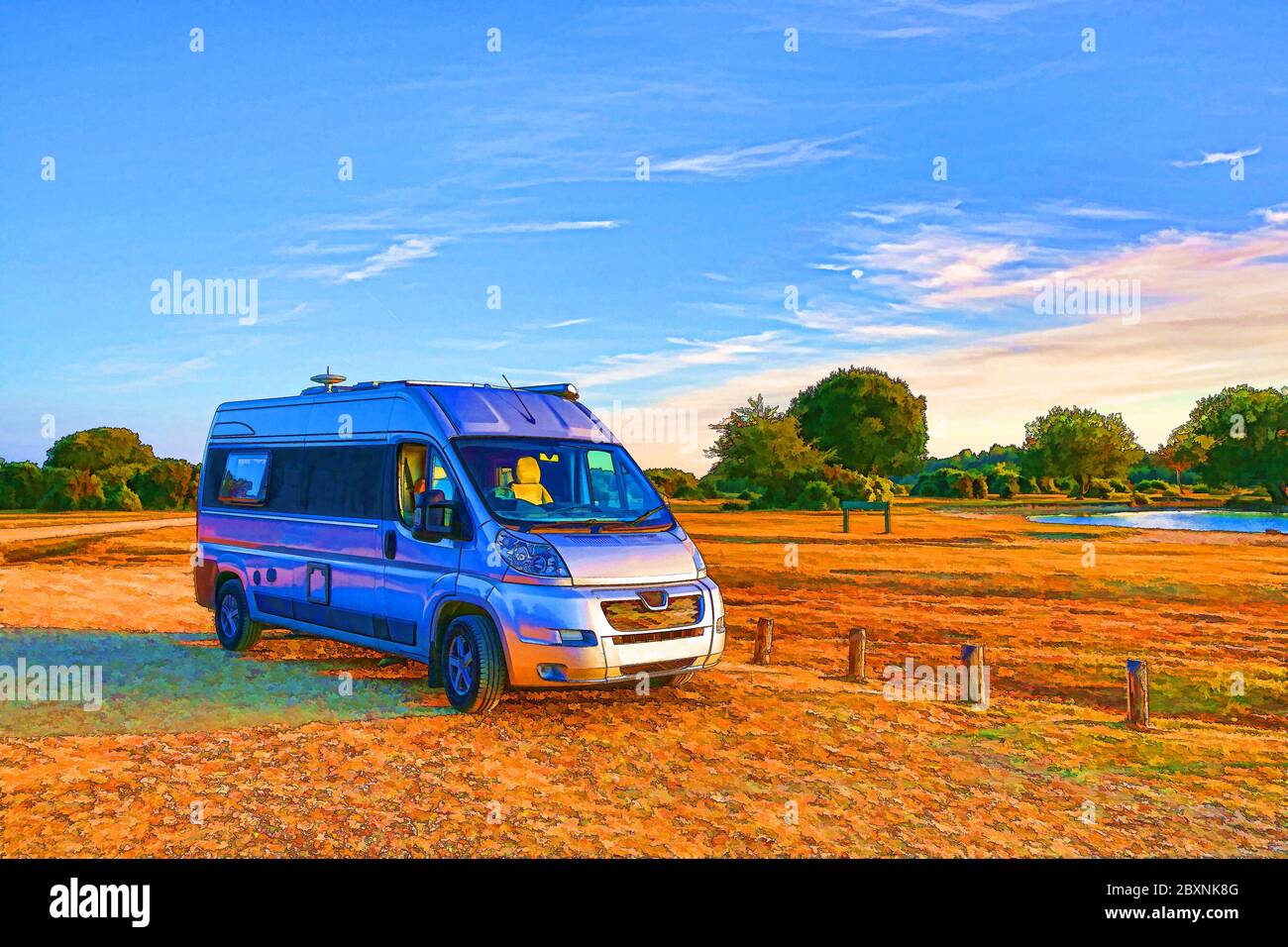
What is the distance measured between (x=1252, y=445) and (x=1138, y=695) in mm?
64387

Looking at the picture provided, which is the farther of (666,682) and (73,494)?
(73,494)

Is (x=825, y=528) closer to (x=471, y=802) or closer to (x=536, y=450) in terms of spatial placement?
(x=536, y=450)

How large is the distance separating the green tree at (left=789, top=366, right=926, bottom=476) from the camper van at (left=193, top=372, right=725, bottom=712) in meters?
76.9

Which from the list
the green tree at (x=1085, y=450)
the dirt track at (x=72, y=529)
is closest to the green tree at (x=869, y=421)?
the green tree at (x=1085, y=450)

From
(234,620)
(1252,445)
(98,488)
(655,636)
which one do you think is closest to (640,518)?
(655,636)

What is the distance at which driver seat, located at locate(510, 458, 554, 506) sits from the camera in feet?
30.6

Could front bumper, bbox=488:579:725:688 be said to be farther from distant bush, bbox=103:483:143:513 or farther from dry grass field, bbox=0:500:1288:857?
distant bush, bbox=103:483:143:513

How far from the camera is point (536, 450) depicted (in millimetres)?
9656

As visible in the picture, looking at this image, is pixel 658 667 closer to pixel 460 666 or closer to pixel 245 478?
pixel 460 666

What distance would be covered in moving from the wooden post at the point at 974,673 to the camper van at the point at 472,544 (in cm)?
339

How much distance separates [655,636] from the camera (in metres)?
8.51

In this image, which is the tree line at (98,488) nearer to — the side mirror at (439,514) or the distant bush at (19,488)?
the distant bush at (19,488)
